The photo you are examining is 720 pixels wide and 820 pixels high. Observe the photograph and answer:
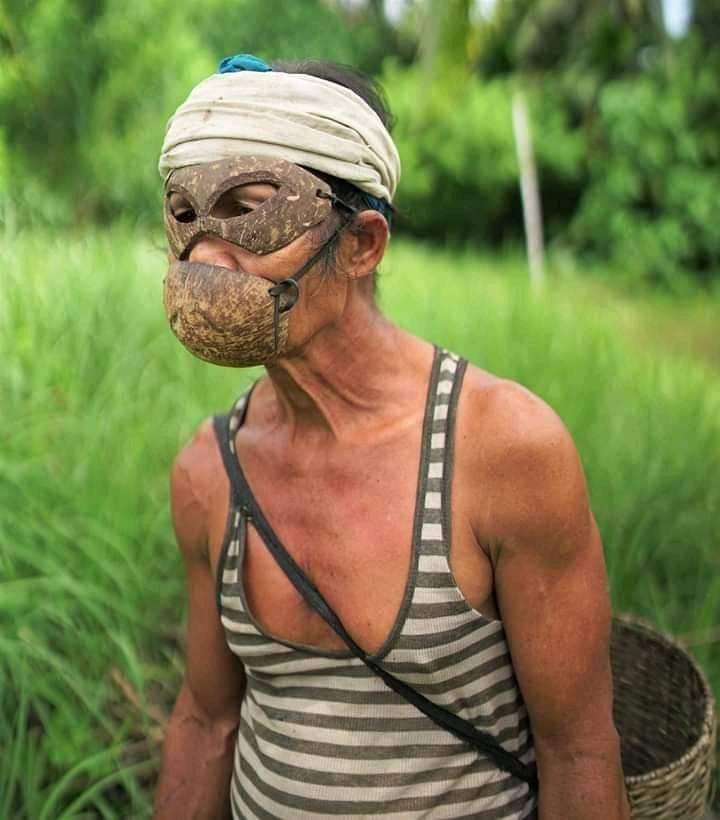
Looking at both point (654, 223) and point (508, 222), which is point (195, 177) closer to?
point (654, 223)

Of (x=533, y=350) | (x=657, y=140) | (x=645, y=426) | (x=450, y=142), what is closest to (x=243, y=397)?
(x=645, y=426)

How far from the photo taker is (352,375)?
1442mm

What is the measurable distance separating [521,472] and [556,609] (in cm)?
21

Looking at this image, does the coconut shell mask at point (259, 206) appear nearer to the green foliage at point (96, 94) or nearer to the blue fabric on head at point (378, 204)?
the blue fabric on head at point (378, 204)

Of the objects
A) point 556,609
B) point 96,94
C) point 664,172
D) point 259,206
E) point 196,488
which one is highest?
point 664,172

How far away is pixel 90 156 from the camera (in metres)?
6.32

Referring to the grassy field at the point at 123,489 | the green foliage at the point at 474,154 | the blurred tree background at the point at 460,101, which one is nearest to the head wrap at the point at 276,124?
the grassy field at the point at 123,489

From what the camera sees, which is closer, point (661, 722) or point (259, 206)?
point (259, 206)

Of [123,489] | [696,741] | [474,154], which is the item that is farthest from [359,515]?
[474,154]

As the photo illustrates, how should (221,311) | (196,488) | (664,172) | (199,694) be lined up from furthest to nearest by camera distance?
1. (664,172)
2. (199,694)
3. (196,488)
4. (221,311)

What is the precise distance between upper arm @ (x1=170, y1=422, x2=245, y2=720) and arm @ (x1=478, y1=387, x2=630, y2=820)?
503 mm

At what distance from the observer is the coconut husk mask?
4.10ft

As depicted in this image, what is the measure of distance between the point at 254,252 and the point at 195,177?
0.41ft

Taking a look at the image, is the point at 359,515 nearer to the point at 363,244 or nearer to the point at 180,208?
the point at 363,244
